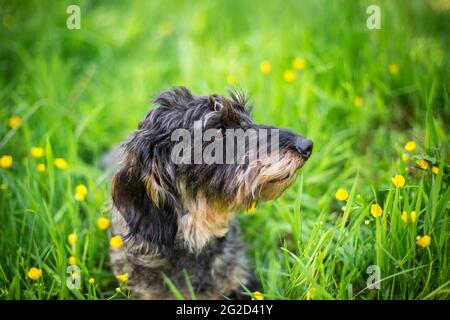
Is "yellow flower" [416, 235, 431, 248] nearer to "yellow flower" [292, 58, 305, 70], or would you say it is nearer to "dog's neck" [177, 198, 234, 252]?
"dog's neck" [177, 198, 234, 252]

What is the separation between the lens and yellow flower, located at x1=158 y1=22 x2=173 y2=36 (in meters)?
6.25

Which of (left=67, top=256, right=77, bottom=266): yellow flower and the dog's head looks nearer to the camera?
the dog's head

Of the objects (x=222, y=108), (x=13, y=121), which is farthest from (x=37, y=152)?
(x=222, y=108)

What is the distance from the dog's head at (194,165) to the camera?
9.04 feet

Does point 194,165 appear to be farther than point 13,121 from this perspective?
No

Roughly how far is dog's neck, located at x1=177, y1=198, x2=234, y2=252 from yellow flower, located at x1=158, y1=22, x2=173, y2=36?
13.0ft

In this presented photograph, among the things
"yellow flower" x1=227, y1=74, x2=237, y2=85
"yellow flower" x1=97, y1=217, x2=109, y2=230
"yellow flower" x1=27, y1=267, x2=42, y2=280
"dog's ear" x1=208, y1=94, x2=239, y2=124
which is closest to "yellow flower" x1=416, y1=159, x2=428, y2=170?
"dog's ear" x1=208, y1=94, x2=239, y2=124

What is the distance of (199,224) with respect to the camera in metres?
2.93

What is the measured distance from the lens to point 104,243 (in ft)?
11.6

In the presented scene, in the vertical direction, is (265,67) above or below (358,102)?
above

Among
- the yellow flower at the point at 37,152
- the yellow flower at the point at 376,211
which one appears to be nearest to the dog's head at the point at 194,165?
the yellow flower at the point at 376,211

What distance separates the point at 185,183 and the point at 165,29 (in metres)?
4.03

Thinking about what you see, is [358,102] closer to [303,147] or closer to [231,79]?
[231,79]
